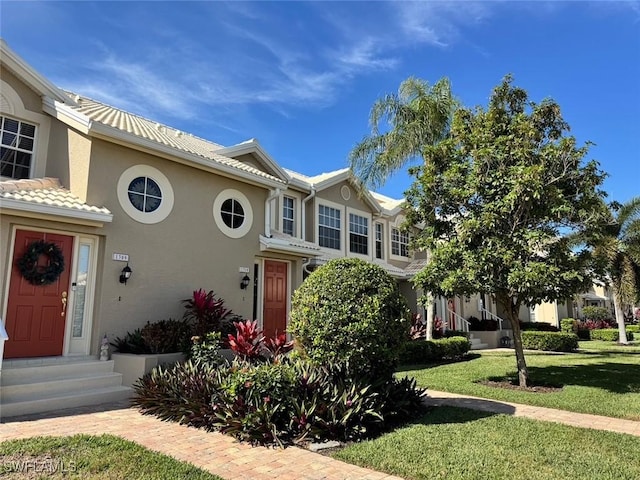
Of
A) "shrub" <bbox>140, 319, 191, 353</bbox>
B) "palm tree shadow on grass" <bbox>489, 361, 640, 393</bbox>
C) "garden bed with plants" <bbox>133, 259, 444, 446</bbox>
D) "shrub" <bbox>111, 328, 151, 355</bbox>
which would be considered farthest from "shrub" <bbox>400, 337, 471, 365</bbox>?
"shrub" <bbox>111, 328, 151, 355</bbox>

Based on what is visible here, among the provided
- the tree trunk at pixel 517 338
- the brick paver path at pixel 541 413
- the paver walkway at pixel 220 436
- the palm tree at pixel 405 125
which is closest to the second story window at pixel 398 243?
the palm tree at pixel 405 125

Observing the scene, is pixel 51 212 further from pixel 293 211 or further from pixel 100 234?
pixel 293 211

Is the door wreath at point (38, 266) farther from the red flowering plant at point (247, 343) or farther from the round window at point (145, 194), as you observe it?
the red flowering plant at point (247, 343)

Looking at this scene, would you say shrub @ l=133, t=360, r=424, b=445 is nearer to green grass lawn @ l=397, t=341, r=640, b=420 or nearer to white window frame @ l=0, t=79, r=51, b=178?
green grass lawn @ l=397, t=341, r=640, b=420

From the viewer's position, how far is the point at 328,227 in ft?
63.5

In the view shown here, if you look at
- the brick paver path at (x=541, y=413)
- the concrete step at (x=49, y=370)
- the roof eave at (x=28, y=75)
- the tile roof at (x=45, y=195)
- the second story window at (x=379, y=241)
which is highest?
the roof eave at (x=28, y=75)

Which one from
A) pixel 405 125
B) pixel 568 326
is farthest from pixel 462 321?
pixel 405 125

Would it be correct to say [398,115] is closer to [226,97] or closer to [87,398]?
[226,97]

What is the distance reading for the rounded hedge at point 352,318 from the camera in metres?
6.77

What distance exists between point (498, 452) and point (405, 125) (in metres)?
12.3

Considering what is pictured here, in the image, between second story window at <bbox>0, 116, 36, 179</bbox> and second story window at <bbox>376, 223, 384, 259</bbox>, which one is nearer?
second story window at <bbox>0, 116, 36, 179</bbox>

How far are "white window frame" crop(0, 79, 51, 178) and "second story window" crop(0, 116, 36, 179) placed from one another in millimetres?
87

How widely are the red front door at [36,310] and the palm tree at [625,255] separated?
21777 mm

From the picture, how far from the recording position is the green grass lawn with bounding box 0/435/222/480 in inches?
183
